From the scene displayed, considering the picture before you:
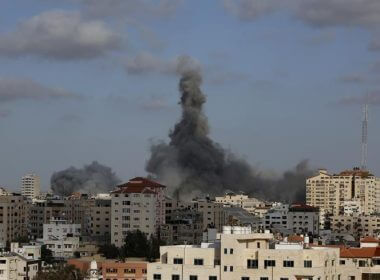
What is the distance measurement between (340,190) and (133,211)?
199ft

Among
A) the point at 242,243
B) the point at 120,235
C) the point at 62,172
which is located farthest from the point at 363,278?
the point at 62,172

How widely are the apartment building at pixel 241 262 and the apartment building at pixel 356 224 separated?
74.8m

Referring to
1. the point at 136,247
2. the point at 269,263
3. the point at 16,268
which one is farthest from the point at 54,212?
the point at 269,263

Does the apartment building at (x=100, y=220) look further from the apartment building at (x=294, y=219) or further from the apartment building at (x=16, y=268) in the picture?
the apartment building at (x=16, y=268)

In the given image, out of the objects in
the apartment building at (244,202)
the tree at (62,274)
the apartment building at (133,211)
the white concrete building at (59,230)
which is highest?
the apartment building at (244,202)

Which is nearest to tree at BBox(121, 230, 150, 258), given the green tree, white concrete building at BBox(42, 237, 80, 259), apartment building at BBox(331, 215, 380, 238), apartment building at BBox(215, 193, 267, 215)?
white concrete building at BBox(42, 237, 80, 259)

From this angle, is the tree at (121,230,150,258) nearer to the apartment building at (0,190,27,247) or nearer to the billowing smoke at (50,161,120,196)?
the apartment building at (0,190,27,247)

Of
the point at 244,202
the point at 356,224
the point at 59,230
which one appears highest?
the point at 244,202

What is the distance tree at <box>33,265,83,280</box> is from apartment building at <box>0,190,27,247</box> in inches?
1172

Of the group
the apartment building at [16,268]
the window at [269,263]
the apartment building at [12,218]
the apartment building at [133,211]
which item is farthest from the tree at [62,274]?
the apartment building at [12,218]

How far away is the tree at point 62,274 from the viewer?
55.7 meters

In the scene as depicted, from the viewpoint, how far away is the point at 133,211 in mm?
87125

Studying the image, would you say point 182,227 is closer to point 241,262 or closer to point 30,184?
point 241,262

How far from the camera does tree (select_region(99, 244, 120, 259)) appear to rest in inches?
2916
